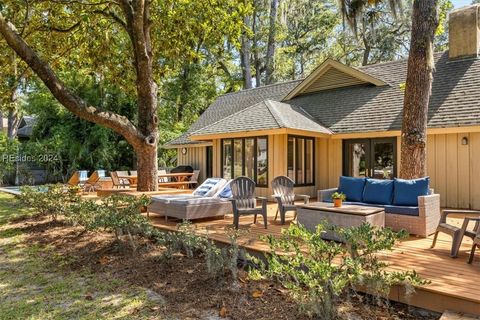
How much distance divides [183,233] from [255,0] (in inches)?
863

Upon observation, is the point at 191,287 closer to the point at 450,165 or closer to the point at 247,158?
the point at 247,158

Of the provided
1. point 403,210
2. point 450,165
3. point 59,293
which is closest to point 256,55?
point 450,165

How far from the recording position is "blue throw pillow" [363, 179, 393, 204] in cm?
657

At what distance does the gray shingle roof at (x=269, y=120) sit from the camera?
10.6 meters

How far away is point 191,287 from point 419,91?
21.1ft

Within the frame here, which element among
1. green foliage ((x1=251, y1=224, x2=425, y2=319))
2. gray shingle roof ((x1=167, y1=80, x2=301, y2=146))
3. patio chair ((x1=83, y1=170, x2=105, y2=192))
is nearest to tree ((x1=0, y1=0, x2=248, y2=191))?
patio chair ((x1=83, y1=170, x2=105, y2=192))

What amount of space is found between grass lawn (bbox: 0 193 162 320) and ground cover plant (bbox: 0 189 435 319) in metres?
0.01

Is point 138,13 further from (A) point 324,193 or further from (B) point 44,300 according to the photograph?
(B) point 44,300

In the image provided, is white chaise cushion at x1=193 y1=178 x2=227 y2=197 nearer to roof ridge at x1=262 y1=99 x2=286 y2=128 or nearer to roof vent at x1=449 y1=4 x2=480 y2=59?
roof ridge at x1=262 y1=99 x2=286 y2=128

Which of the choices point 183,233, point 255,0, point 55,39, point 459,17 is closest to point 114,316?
point 183,233

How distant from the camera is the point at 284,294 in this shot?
4039 millimetres

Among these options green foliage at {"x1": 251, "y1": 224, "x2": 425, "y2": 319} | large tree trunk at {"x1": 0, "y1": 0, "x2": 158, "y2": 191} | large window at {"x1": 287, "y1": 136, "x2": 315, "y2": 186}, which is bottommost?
green foliage at {"x1": 251, "y1": 224, "x2": 425, "y2": 319}

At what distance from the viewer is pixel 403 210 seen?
19.8 feet

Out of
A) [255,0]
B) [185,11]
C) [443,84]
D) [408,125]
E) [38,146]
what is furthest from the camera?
[255,0]
